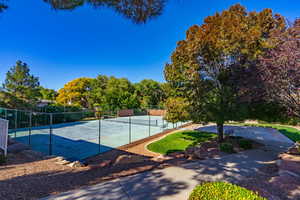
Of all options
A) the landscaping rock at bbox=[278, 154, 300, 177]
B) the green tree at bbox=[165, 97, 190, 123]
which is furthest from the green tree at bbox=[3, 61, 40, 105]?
the landscaping rock at bbox=[278, 154, 300, 177]

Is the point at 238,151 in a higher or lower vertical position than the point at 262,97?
lower

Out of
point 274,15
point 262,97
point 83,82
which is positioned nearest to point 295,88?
point 262,97

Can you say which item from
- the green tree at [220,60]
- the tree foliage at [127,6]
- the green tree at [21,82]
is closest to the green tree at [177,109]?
the green tree at [220,60]

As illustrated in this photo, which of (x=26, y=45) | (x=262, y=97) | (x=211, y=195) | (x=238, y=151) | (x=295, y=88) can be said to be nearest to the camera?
(x=211, y=195)

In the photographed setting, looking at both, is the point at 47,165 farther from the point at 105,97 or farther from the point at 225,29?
the point at 105,97

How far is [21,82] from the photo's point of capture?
17.0 metres

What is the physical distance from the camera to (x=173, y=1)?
3086mm

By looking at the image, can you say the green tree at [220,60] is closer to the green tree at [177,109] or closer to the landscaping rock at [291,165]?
the green tree at [177,109]

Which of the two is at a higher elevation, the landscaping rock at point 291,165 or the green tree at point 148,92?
the green tree at point 148,92

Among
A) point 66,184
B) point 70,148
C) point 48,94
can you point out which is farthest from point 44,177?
point 48,94

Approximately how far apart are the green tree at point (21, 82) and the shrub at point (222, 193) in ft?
64.8

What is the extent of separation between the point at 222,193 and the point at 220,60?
549cm

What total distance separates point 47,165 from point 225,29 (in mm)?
7582

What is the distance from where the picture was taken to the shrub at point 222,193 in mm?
1656
